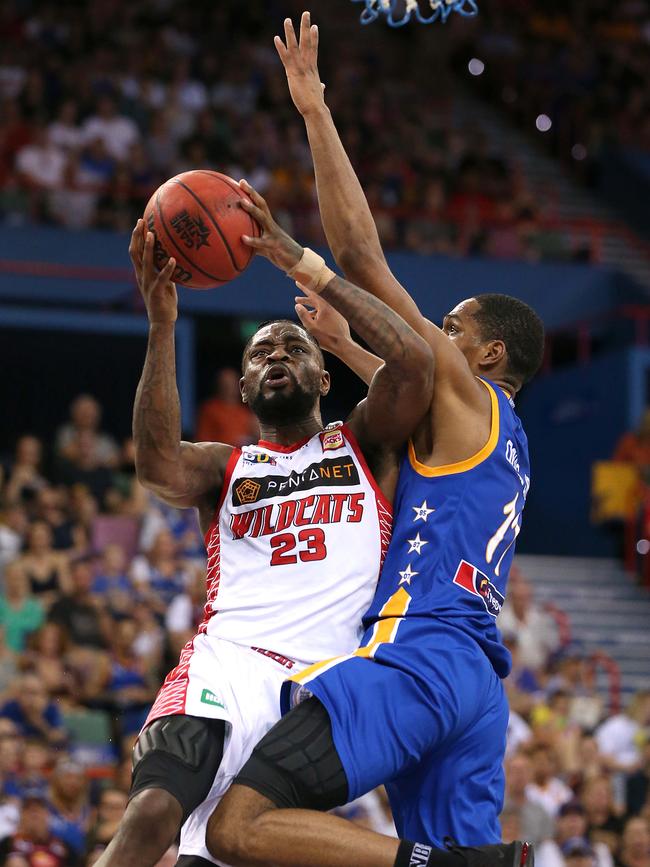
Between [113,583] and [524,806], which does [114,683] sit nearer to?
[113,583]

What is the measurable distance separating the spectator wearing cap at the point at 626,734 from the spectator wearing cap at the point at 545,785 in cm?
130

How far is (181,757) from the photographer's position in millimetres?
5000

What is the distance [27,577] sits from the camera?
12156mm

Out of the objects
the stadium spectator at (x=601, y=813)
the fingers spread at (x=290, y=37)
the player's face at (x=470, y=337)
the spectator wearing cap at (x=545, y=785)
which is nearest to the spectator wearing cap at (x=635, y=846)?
the stadium spectator at (x=601, y=813)

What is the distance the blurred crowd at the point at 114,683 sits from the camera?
1004cm

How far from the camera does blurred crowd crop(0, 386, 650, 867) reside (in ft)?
32.9

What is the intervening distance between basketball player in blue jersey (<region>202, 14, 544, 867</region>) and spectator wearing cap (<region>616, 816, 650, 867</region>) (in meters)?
6.34

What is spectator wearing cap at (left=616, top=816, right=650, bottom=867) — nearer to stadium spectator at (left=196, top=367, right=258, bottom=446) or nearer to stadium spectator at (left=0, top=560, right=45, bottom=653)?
stadium spectator at (left=0, top=560, right=45, bottom=653)

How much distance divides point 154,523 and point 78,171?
6.18 m

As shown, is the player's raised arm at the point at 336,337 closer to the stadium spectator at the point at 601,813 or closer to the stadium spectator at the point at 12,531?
the stadium spectator at the point at 601,813

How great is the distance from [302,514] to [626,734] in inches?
345

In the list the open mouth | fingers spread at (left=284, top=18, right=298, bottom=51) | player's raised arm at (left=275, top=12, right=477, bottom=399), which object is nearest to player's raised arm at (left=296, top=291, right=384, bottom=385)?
the open mouth

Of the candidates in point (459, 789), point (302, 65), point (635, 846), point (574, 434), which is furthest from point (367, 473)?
point (574, 434)

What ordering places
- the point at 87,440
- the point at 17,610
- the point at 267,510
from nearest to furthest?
the point at 267,510
the point at 17,610
the point at 87,440
